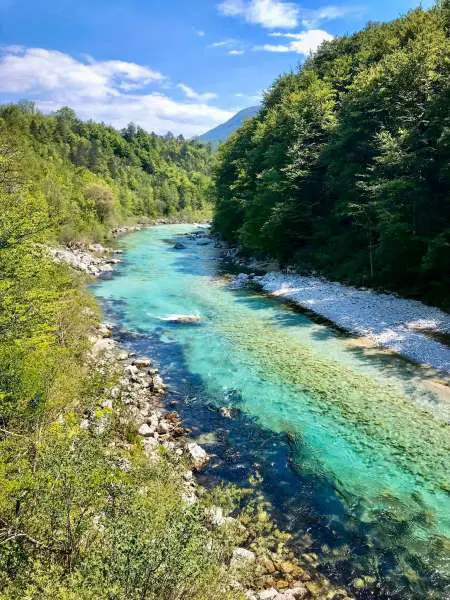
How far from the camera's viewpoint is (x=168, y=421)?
15844mm

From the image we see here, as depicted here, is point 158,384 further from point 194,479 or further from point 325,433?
point 325,433

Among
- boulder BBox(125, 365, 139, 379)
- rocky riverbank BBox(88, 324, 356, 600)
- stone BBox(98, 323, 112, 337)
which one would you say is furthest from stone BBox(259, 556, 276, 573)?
stone BBox(98, 323, 112, 337)

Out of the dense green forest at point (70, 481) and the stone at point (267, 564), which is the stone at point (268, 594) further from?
the dense green forest at point (70, 481)

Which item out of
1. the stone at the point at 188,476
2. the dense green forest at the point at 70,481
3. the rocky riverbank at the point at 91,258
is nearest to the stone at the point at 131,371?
the dense green forest at the point at 70,481

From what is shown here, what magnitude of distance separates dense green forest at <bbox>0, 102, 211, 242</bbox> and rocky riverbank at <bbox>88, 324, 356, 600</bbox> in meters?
7.66

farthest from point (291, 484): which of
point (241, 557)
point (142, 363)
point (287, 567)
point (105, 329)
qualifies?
point (105, 329)

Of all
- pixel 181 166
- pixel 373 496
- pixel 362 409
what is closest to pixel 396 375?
pixel 362 409

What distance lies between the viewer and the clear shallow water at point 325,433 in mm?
10375

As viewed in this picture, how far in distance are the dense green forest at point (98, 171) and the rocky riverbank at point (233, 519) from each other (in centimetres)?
766

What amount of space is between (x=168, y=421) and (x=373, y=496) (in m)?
7.49

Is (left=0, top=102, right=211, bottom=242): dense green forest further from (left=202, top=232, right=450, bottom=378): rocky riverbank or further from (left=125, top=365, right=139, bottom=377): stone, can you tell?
(left=202, top=232, right=450, bottom=378): rocky riverbank

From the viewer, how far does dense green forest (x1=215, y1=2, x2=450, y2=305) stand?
2644 cm

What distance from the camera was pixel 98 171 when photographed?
4259 inches

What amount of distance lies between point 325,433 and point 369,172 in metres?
25.5
